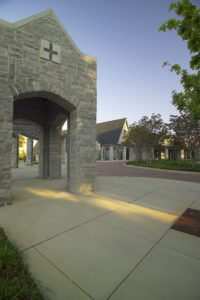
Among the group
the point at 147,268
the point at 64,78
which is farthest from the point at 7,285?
the point at 64,78

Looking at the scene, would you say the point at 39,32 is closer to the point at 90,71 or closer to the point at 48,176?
the point at 90,71

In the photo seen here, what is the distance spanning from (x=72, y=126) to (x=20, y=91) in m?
2.38

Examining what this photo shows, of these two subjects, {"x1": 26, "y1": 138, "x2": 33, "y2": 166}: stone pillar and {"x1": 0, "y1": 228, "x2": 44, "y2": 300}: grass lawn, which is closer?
{"x1": 0, "y1": 228, "x2": 44, "y2": 300}: grass lawn

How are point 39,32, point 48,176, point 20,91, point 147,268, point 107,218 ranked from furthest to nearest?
point 48,176 → point 39,32 → point 20,91 → point 107,218 → point 147,268

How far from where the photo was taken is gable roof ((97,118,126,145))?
3838cm

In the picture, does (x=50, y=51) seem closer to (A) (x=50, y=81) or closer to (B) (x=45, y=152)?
(A) (x=50, y=81)

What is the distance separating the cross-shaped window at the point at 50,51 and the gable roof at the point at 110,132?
3189 cm

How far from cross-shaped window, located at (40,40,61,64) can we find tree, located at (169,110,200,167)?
666 inches

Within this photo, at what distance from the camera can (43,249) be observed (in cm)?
239

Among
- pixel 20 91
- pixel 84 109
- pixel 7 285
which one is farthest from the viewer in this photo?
pixel 84 109

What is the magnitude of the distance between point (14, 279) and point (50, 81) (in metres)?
5.62

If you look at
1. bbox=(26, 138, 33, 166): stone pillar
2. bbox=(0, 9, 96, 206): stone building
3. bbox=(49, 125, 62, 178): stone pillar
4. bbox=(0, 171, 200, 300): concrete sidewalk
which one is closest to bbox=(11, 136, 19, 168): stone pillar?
bbox=(26, 138, 33, 166): stone pillar

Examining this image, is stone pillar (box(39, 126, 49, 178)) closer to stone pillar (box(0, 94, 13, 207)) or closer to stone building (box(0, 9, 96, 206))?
stone building (box(0, 9, 96, 206))

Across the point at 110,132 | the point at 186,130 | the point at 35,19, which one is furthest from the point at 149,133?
the point at 35,19
